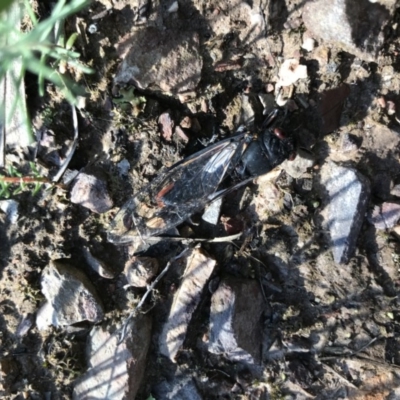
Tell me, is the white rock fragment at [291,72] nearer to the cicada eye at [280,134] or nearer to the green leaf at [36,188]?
the cicada eye at [280,134]

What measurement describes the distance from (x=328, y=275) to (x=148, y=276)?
59.2 inches

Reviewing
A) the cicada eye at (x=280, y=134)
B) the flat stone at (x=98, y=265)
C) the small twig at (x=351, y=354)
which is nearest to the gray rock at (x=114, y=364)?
the flat stone at (x=98, y=265)

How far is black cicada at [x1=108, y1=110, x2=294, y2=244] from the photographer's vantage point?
3748 mm

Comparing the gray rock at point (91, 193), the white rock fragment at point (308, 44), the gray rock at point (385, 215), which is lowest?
the gray rock at point (385, 215)

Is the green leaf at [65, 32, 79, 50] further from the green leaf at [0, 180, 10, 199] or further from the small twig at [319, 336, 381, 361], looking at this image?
the small twig at [319, 336, 381, 361]

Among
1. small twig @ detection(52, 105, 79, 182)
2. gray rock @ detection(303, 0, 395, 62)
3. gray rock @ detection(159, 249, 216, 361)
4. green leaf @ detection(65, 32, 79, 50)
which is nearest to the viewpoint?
green leaf @ detection(65, 32, 79, 50)

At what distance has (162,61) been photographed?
3732 mm

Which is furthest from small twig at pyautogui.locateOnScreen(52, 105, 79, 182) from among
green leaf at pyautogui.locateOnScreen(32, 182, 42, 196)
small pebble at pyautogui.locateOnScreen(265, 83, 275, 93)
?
small pebble at pyautogui.locateOnScreen(265, 83, 275, 93)

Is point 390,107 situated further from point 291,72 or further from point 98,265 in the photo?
point 98,265

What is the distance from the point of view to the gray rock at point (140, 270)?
4051 mm

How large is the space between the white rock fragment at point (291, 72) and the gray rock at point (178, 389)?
104 inches

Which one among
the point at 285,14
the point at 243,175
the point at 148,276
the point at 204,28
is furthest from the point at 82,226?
the point at 285,14

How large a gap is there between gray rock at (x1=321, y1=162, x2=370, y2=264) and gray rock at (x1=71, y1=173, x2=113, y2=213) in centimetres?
179

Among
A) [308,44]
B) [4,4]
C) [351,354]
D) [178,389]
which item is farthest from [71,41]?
[351,354]
